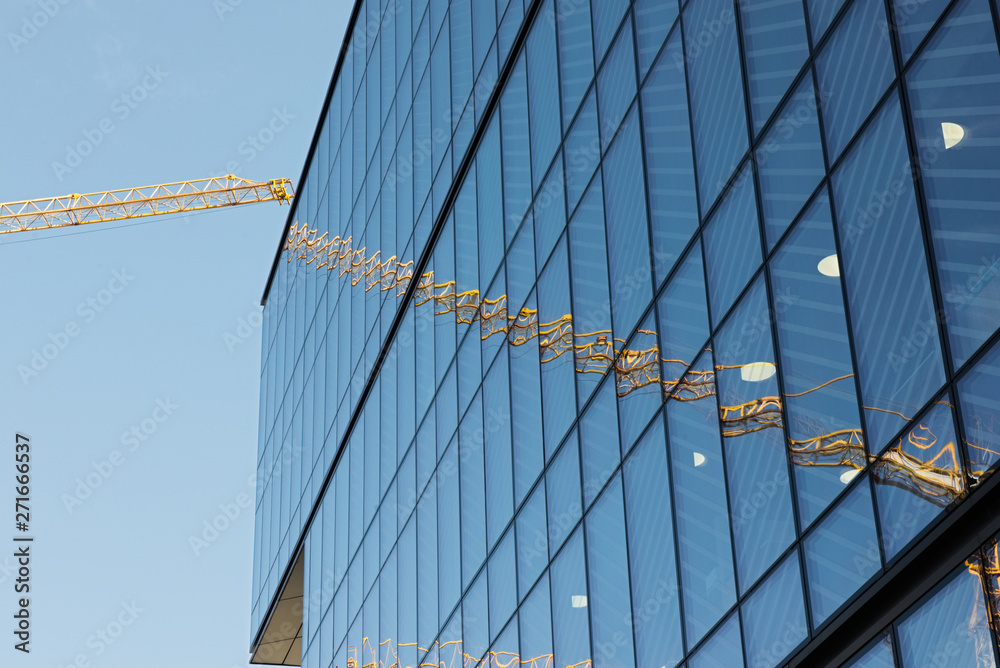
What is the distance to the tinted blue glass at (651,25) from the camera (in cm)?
1855

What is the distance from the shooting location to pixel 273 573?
46.7m

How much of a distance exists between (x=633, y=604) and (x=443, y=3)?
64.6ft

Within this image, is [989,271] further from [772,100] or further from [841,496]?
[772,100]

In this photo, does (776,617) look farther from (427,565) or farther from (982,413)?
(427,565)

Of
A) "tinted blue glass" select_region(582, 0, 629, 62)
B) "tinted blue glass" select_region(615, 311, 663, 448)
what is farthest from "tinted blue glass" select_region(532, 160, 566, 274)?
"tinted blue glass" select_region(615, 311, 663, 448)

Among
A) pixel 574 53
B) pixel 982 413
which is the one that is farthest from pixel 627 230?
pixel 982 413

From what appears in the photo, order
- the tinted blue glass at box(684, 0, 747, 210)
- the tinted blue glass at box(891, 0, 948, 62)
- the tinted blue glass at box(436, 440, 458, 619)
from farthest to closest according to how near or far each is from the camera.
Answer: the tinted blue glass at box(436, 440, 458, 619)
the tinted blue glass at box(684, 0, 747, 210)
the tinted blue glass at box(891, 0, 948, 62)

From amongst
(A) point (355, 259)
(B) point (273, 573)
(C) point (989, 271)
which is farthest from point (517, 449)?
(B) point (273, 573)

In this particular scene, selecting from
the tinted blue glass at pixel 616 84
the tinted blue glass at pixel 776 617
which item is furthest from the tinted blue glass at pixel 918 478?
the tinted blue glass at pixel 616 84

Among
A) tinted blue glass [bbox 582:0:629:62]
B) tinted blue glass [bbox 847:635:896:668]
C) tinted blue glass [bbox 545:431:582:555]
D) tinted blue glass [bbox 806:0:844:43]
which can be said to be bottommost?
tinted blue glass [bbox 847:635:896:668]

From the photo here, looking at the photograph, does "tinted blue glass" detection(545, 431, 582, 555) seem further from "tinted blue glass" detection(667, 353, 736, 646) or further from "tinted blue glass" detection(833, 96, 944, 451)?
"tinted blue glass" detection(833, 96, 944, 451)

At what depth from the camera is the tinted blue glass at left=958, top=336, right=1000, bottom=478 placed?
10977 mm

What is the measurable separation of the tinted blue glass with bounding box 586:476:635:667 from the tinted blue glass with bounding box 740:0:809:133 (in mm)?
6092

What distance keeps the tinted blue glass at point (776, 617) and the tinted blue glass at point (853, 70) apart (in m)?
4.72
